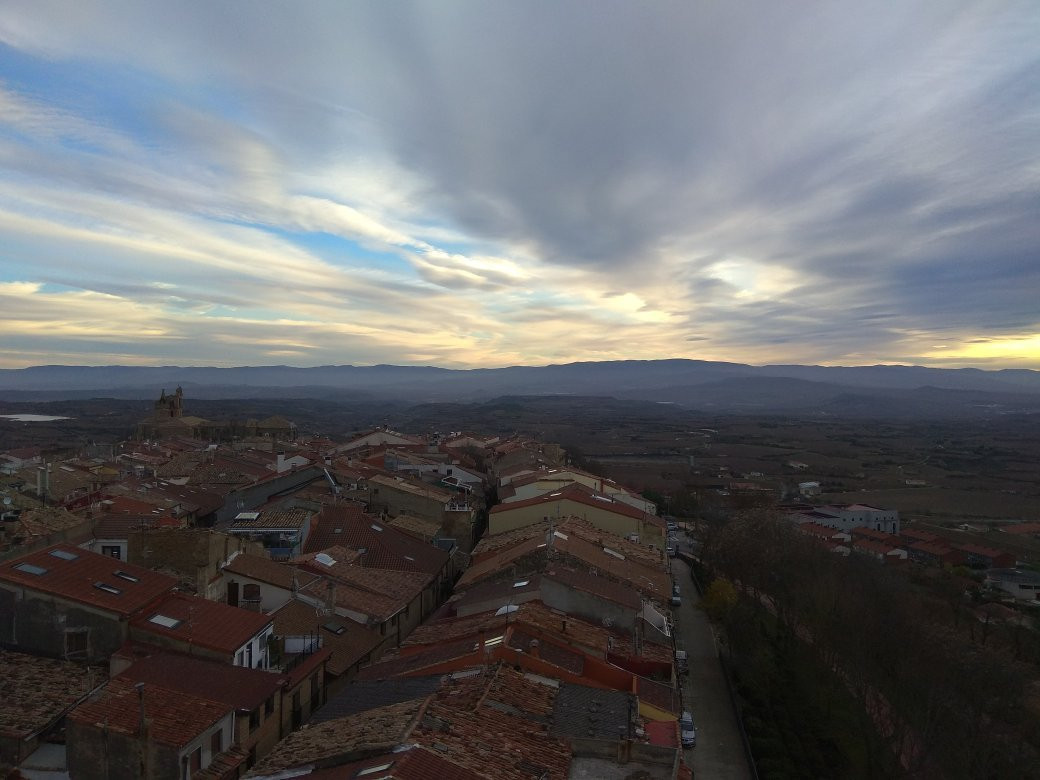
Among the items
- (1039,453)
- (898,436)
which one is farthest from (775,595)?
(898,436)

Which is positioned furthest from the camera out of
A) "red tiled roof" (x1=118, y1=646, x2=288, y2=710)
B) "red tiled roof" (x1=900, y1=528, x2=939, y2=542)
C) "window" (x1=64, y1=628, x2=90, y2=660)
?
"red tiled roof" (x1=900, y1=528, x2=939, y2=542)

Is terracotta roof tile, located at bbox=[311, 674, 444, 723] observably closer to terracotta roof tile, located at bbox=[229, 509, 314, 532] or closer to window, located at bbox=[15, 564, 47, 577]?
window, located at bbox=[15, 564, 47, 577]

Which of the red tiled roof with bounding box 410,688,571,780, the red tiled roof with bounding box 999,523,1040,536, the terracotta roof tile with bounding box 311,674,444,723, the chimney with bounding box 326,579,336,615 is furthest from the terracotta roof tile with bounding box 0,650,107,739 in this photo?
the red tiled roof with bounding box 999,523,1040,536

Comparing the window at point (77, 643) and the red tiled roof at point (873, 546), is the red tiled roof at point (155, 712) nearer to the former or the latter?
the window at point (77, 643)

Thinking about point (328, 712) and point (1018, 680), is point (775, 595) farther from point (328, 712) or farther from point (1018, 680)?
point (328, 712)

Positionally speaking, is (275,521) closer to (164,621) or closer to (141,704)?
(164,621)

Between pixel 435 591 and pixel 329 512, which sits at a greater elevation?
pixel 329 512

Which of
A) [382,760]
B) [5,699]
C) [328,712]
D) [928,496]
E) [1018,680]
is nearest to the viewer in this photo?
[382,760]

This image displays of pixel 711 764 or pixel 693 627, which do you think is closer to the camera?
pixel 711 764
